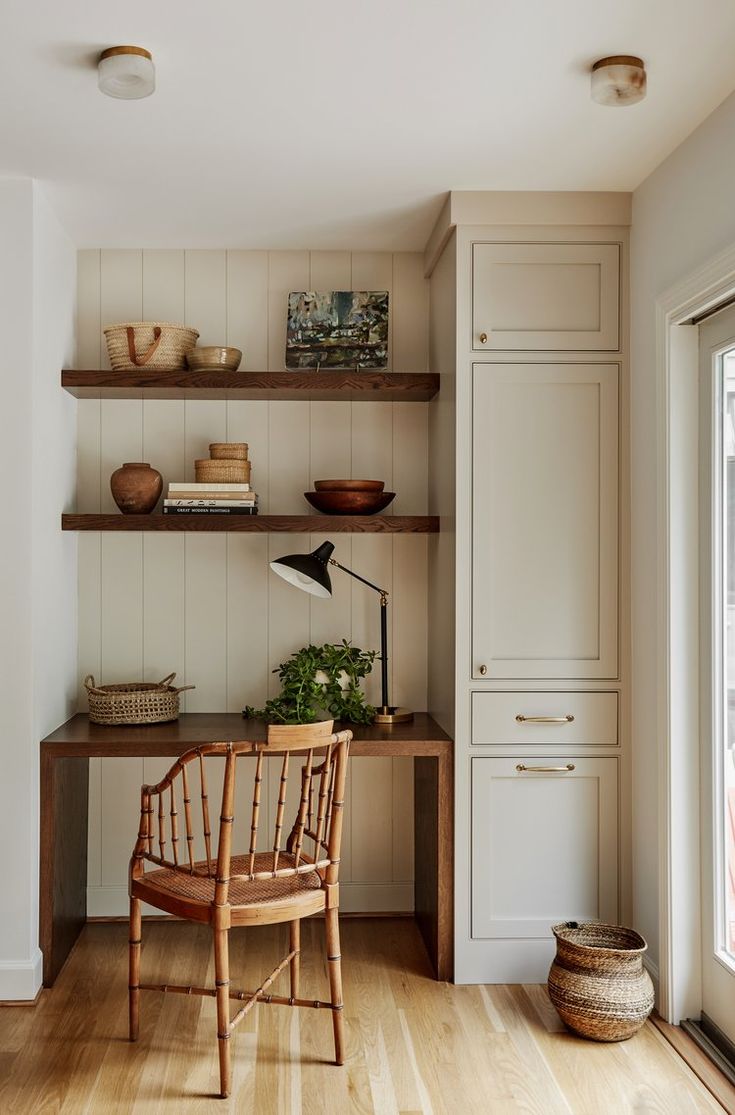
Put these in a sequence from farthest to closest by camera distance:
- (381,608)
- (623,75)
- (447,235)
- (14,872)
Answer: (381,608)
(447,235)
(14,872)
(623,75)

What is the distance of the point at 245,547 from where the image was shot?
12.9 feet

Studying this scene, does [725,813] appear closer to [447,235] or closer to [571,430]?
[571,430]

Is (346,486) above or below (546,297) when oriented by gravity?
below

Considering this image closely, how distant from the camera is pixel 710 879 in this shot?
2.92 m

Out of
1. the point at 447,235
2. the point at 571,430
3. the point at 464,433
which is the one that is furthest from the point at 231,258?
the point at 571,430

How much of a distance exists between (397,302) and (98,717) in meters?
1.94

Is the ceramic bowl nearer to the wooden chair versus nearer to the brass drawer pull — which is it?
the wooden chair

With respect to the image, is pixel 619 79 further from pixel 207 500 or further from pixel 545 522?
pixel 207 500

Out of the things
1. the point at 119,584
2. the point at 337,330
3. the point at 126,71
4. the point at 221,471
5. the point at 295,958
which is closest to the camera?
the point at 126,71

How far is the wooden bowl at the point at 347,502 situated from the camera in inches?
142

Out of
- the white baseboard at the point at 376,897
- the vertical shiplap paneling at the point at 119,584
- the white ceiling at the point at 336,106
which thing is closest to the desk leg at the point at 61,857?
the vertical shiplap paneling at the point at 119,584

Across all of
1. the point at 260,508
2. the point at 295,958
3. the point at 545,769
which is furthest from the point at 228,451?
the point at 295,958

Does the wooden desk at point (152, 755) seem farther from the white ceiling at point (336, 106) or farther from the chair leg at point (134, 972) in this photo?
the white ceiling at point (336, 106)

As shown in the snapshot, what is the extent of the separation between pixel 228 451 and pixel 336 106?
1.38m
